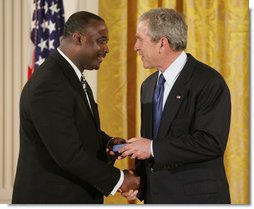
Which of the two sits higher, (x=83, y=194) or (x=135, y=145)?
(x=135, y=145)

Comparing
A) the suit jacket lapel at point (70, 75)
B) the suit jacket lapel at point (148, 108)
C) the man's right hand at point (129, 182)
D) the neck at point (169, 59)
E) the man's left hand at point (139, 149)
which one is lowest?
the man's right hand at point (129, 182)

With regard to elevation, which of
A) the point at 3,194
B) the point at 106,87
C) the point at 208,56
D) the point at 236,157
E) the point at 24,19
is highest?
the point at 24,19

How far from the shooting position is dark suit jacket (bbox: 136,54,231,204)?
1874 millimetres

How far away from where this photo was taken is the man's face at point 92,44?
2.06 metres

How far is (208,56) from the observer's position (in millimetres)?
3309

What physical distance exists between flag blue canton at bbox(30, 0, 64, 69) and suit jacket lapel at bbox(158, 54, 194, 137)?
1.50 meters

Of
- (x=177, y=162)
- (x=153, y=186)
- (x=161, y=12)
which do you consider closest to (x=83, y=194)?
(x=153, y=186)

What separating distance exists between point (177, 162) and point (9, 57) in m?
1.95

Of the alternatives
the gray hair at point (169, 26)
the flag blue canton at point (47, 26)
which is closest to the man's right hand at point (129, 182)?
the gray hair at point (169, 26)

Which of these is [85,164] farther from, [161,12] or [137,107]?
[137,107]

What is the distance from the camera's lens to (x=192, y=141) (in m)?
1.87

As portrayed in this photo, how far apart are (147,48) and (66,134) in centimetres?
53

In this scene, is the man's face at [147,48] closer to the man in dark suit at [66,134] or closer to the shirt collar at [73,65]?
the man in dark suit at [66,134]

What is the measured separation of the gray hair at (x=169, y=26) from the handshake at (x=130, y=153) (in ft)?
1.41
